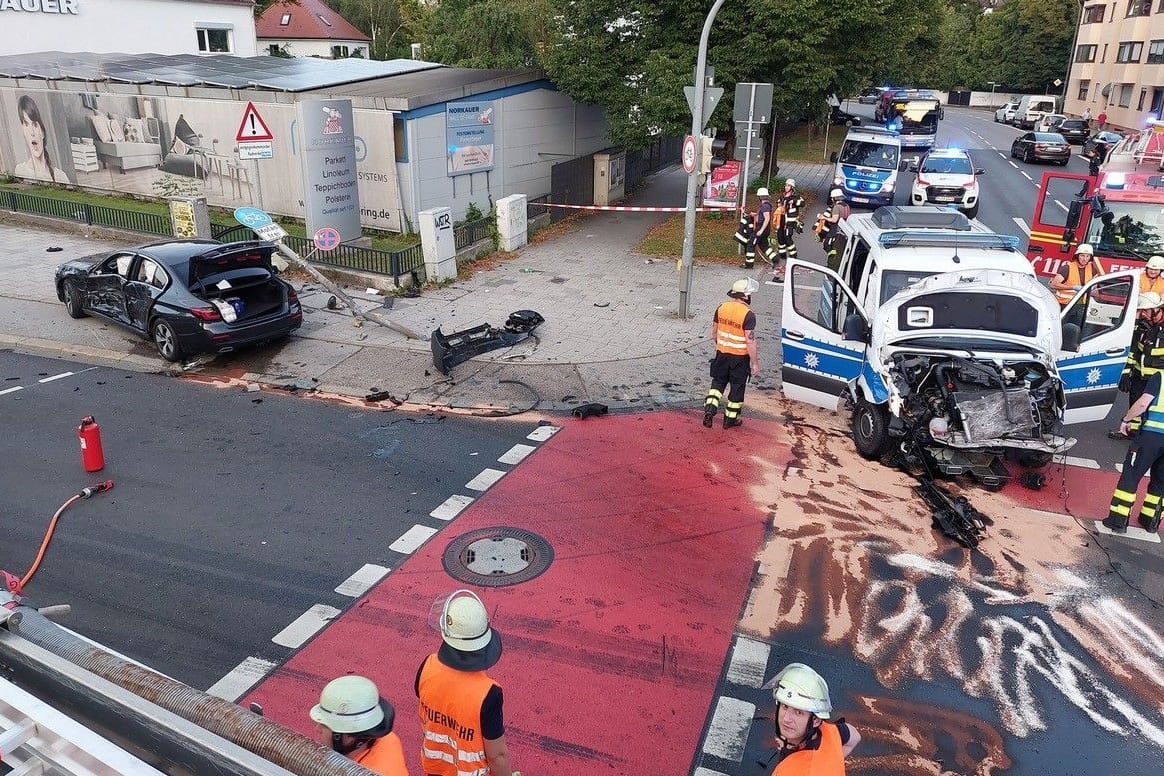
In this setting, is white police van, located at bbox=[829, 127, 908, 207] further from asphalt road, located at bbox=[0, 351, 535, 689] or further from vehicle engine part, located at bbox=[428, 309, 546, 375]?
asphalt road, located at bbox=[0, 351, 535, 689]

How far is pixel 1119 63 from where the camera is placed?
50625 millimetres

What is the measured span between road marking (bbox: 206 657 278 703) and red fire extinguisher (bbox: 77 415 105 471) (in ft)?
12.3

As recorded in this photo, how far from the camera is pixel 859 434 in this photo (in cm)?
891

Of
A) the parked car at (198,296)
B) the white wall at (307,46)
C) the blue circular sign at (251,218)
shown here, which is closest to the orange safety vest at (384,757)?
the parked car at (198,296)

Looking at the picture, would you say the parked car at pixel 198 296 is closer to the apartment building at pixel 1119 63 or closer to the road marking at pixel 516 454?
the road marking at pixel 516 454

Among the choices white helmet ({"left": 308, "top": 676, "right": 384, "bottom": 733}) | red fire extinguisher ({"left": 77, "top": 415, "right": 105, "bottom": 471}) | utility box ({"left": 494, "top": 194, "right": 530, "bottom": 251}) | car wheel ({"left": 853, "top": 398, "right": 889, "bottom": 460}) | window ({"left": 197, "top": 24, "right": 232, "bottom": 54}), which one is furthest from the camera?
window ({"left": 197, "top": 24, "right": 232, "bottom": 54})

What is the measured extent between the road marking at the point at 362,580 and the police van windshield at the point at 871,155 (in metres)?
19.8

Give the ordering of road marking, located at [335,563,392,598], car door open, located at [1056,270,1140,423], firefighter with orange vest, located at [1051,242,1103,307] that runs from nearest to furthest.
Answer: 1. road marking, located at [335,563,392,598]
2. car door open, located at [1056,270,1140,423]
3. firefighter with orange vest, located at [1051,242,1103,307]

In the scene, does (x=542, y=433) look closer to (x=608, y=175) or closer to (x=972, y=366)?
(x=972, y=366)

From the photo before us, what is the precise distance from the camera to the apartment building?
45781 millimetres

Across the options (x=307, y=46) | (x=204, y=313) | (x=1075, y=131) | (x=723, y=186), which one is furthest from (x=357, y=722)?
(x=307, y=46)

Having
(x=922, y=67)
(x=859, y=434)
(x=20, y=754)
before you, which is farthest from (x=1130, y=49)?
(x=20, y=754)

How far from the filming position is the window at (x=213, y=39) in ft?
115

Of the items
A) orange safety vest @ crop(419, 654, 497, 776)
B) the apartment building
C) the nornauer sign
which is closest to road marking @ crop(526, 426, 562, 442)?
orange safety vest @ crop(419, 654, 497, 776)
